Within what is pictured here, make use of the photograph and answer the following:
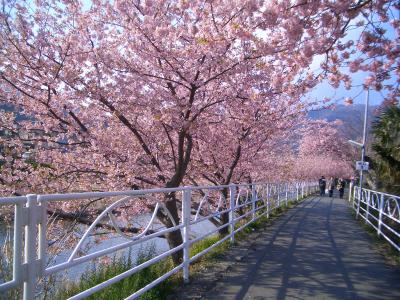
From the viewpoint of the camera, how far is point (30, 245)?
287 cm

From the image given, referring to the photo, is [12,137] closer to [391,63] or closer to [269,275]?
[269,275]

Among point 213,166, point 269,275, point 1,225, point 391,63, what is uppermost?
point 391,63

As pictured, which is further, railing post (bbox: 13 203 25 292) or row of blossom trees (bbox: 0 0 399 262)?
row of blossom trees (bbox: 0 0 399 262)

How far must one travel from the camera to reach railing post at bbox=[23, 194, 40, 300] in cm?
286

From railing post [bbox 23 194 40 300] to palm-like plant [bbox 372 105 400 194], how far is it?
15.1 m

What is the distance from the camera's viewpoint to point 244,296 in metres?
5.22

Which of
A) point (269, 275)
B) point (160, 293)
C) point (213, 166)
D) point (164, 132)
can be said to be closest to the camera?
point (160, 293)

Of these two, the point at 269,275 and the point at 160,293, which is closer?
the point at 160,293

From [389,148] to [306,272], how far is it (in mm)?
14152

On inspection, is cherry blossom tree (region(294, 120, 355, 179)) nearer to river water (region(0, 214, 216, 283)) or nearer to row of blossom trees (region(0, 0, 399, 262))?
river water (region(0, 214, 216, 283))

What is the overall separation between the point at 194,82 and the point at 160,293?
385 cm

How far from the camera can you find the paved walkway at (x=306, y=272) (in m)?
5.46

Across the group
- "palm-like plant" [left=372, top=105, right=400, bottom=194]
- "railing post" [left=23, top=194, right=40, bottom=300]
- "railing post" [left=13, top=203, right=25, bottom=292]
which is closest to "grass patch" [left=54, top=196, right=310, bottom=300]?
"railing post" [left=23, top=194, right=40, bottom=300]

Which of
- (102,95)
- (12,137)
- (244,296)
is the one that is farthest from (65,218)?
(244,296)
